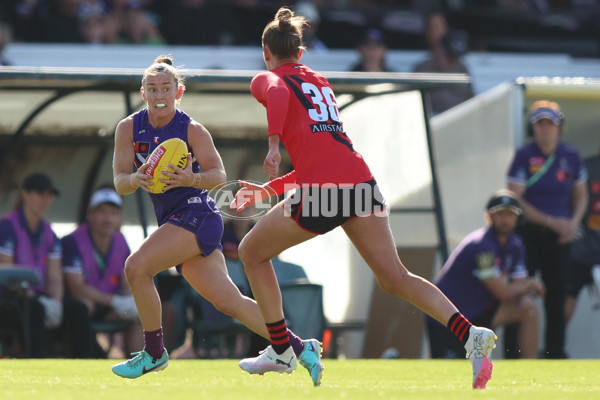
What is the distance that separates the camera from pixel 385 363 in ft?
32.6

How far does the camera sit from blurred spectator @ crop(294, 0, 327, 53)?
51.1ft

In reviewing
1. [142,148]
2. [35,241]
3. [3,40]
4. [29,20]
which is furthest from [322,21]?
[142,148]

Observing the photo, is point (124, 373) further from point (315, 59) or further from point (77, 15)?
point (77, 15)

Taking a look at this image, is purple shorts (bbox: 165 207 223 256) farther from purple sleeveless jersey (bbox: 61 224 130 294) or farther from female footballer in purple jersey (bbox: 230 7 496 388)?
purple sleeveless jersey (bbox: 61 224 130 294)

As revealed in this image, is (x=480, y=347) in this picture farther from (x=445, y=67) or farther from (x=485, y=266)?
(x=445, y=67)

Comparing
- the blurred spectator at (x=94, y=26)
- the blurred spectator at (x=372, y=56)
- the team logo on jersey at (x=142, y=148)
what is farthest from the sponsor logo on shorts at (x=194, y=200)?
the blurred spectator at (x=94, y=26)

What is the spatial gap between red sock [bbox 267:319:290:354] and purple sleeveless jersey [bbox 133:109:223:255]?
628mm

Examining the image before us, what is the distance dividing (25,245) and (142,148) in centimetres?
408

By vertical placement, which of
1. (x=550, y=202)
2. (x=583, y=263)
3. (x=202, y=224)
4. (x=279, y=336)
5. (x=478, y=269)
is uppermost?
(x=202, y=224)

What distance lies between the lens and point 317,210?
639 cm

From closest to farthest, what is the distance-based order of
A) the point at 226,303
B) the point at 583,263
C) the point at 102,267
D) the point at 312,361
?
the point at 312,361 < the point at 226,303 < the point at 102,267 < the point at 583,263

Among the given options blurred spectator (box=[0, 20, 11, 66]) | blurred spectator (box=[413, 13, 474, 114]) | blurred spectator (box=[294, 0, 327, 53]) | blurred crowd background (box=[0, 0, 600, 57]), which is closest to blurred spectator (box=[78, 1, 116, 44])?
blurred crowd background (box=[0, 0, 600, 57])

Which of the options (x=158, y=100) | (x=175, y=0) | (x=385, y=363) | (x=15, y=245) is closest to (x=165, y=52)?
(x=175, y=0)

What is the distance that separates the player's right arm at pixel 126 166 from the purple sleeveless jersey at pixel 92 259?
4214mm
